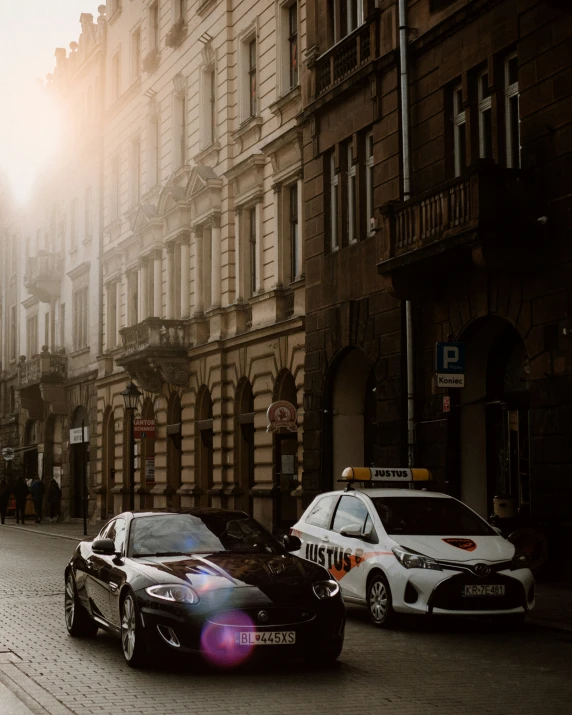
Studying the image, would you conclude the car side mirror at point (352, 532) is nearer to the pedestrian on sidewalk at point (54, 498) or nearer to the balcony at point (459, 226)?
the balcony at point (459, 226)

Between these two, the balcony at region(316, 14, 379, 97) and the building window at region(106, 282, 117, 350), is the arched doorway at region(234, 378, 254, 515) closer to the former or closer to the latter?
the balcony at region(316, 14, 379, 97)

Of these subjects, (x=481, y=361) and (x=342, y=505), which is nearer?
(x=342, y=505)

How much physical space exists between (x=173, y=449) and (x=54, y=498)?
44.5 feet

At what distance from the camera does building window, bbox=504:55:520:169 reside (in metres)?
21.1

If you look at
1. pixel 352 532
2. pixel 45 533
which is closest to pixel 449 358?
pixel 352 532

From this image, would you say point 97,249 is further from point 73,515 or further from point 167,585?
point 167,585

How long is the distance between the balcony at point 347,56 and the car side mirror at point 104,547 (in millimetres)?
15719

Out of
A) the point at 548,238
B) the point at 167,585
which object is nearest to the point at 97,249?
the point at 548,238

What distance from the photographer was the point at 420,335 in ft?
77.4

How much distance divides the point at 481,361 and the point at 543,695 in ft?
42.6

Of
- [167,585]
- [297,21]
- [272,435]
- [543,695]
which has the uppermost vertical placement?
[297,21]

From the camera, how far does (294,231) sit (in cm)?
3055

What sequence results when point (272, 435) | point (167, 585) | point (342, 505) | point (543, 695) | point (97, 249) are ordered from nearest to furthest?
point (543, 695) → point (167, 585) → point (342, 505) → point (272, 435) → point (97, 249)

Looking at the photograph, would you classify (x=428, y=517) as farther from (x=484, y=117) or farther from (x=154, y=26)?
(x=154, y=26)
